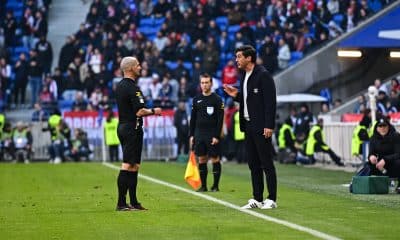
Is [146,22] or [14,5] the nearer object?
[146,22]

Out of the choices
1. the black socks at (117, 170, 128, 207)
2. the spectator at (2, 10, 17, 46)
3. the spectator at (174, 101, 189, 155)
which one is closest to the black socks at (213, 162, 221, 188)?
the black socks at (117, 170, 128, 207)

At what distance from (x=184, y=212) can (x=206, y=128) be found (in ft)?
18.3

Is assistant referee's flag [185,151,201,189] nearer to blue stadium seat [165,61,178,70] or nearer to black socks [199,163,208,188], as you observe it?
black socks [199,163,208,188]

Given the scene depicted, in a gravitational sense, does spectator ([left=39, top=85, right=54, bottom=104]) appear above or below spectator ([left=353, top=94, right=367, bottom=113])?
above

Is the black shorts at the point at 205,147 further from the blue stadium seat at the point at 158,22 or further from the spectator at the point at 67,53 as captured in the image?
the blue stadium seat at the point at 158,22

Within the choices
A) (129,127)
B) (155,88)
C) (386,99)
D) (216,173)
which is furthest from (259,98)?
(155,88)

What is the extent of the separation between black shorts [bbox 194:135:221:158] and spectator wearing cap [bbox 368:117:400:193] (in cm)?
268

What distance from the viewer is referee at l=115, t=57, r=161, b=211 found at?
1614 centimetres

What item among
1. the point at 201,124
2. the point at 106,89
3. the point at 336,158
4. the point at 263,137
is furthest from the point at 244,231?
the point at 106,89

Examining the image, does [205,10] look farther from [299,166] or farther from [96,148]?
[299,166]

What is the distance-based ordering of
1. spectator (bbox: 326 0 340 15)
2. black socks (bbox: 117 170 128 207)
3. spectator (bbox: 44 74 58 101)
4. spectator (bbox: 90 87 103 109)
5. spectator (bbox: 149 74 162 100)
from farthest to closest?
→ spectator (bbox: 44 74 58 101) → spectator (bbox: 326 0 340 15) → spectator (bbox: 90 87 103 109) → spectator (bbox: 149 74 162 100) → black socks (bbox: 117 170 128 207)

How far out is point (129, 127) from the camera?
1619 centimetres

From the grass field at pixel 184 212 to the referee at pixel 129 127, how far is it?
40 centimetres

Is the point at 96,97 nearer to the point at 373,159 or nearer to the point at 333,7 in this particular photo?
the point at 333,7
